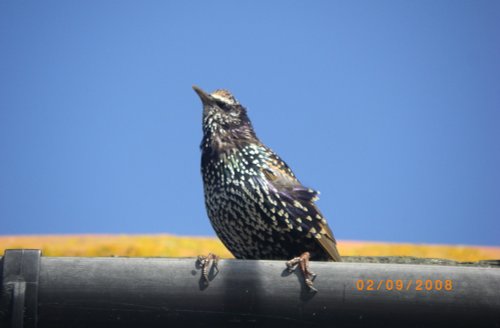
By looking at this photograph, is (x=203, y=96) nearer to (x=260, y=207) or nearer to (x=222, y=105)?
(x=222, y=105)

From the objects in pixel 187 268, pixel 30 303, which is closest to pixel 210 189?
pixel 187 268

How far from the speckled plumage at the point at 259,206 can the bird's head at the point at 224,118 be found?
0.08m

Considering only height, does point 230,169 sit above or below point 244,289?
above

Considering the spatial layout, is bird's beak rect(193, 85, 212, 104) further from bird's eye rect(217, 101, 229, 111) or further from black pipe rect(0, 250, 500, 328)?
black pipe rect(0, 250, 500, 328)

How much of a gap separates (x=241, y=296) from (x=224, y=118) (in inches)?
74.2

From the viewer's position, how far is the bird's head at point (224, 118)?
5.54 meters

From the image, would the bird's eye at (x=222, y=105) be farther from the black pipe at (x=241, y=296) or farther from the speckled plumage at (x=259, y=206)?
the black pipe at (x=241, y=296)

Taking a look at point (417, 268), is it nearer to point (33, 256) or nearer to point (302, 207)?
point (302, 207)

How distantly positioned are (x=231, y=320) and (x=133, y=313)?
→ 1.62 feet

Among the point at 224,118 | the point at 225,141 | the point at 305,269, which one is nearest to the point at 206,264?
the point at 305,269

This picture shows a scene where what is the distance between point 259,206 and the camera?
16.6 feet

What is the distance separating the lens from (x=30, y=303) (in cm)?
406

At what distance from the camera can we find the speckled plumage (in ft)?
16.7

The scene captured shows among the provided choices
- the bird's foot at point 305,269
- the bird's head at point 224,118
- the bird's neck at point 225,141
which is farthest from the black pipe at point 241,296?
the bird's head at point 224,118
